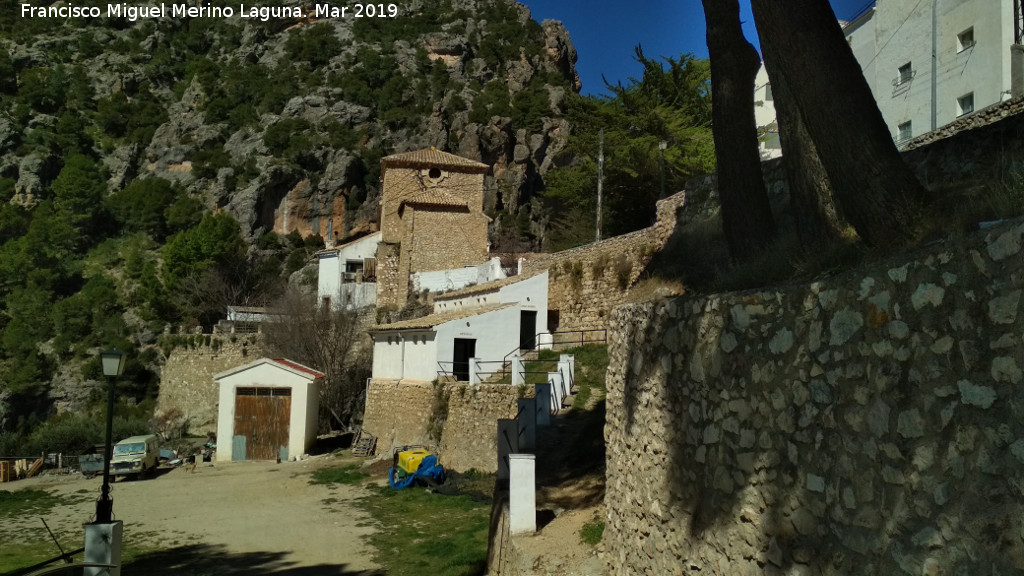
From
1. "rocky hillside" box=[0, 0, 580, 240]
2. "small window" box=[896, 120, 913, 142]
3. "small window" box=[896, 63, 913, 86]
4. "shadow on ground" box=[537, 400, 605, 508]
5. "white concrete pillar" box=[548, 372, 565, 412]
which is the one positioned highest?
"rocky hillside" box=[0, 0, 580, 240]

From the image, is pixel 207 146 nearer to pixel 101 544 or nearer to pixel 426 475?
pixel 426 475

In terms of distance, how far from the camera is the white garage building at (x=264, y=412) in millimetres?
26109

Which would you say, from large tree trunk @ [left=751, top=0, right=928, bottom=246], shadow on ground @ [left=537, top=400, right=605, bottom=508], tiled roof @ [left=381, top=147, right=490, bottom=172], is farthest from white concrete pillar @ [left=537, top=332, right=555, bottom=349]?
large tree trunk @ [left=751, top=0, right=928, bottom=246]

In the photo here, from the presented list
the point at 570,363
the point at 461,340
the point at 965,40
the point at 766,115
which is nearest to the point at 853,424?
the point at 570,363

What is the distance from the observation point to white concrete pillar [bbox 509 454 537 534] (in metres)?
8.23

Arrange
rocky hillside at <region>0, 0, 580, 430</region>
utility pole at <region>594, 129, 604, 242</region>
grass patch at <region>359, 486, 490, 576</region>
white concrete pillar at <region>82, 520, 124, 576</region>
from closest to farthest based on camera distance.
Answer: white concrete pillar at <region>82, 520, 124, 576</region> → grass patch at <region>359, 486, 490, 576</region> → utility pole at <region>594, 129, 604, 242</region> → rocky hillside at <region>0, 0, 580, 430</region>

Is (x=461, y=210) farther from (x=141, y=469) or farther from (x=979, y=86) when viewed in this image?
(x=979, y=86)

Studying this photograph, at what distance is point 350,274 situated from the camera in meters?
36.3

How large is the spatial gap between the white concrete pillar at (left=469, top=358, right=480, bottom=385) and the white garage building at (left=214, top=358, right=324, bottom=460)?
901 cm

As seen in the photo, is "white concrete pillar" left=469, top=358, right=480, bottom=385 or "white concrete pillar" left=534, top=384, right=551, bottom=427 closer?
"white concrete pillar" left=534, top=384, right=551, bottom=427

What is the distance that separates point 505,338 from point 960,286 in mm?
18879

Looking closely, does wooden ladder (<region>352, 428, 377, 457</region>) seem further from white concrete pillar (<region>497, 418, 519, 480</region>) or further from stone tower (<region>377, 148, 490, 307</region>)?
white concrete pillar (<region>497, 418, 519, 480</region>)

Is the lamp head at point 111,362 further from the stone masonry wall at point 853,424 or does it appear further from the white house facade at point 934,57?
the white house facade at point 934,57

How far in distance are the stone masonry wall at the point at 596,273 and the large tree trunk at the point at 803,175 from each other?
1164cm
